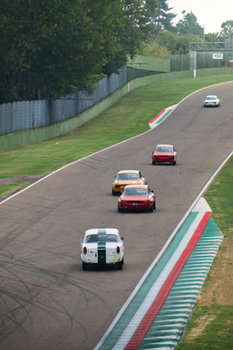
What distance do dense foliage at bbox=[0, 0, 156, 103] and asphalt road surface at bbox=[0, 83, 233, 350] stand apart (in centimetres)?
1663

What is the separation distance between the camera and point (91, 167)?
54.6 metres

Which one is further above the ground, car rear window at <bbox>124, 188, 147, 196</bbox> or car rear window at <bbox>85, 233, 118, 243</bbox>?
car rear window at <bbox>85, 233, 118, 243</bbox>

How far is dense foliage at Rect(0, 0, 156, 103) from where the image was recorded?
248 ft

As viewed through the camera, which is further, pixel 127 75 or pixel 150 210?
pixel 127 75

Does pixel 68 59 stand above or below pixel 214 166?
above

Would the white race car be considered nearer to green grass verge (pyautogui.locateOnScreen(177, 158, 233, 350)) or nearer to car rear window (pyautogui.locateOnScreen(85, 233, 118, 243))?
car rear window (pyautogui.locateOnScreen(85, 233, 118, 243))

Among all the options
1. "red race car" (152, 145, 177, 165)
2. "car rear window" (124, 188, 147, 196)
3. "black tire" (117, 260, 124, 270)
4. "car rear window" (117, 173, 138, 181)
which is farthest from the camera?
"red race car" (152, 145, 177, 165)

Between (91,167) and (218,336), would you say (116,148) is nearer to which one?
(91,167)

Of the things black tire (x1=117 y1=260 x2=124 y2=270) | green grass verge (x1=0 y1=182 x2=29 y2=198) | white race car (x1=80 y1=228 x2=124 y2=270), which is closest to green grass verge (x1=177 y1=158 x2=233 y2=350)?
black tire (x1=117 y1=260 x2=124 y2=270)

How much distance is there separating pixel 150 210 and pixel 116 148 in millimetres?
28869

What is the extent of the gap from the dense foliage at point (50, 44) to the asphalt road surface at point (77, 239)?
655 inches

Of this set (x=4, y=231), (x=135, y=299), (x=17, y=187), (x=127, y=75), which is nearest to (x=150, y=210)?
(x=4, y=231)

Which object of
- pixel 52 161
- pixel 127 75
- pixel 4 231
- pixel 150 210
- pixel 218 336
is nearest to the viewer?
pixel 218 336

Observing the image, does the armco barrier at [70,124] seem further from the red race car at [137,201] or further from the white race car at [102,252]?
the white race car at [102,252]
